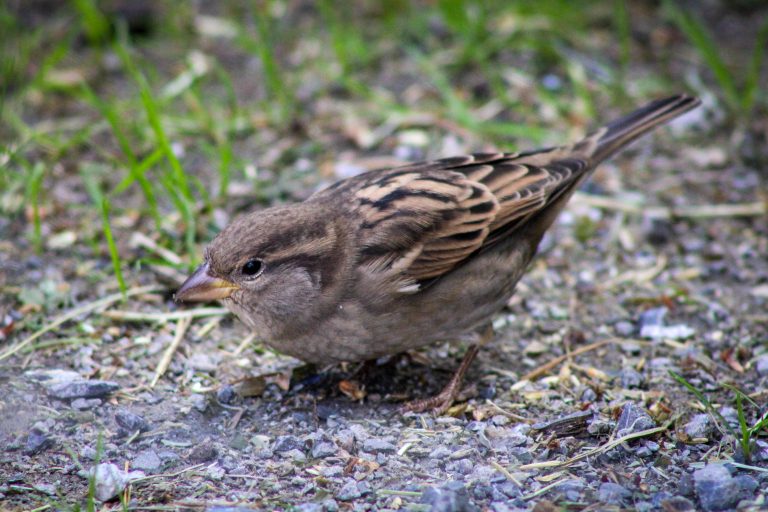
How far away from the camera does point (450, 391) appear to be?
13.5 ft

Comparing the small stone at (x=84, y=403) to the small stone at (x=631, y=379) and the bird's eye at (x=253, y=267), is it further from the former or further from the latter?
the small stone at (x=631, y=379)

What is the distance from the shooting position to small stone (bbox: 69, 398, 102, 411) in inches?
151

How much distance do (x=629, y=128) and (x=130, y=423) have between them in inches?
112

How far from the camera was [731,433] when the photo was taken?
11.7 ft

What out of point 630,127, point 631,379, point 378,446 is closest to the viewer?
point 378,446

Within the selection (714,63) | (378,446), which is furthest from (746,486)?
(714,63)

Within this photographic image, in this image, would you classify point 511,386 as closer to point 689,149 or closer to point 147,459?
point 147,459

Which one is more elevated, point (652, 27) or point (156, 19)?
point (156, 19)

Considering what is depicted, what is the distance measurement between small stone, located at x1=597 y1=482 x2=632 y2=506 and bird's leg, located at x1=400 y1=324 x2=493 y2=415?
893 mm

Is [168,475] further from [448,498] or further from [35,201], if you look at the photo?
[35,201]

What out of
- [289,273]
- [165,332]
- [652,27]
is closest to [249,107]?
[165,332]

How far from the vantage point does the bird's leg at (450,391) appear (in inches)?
159

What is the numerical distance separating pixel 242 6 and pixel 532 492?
5.24 m

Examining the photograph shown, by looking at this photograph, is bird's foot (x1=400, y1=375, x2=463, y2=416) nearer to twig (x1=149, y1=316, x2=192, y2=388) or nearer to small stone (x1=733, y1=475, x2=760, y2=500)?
twig (x1=149, y1=316, x2=192, y2=388)
